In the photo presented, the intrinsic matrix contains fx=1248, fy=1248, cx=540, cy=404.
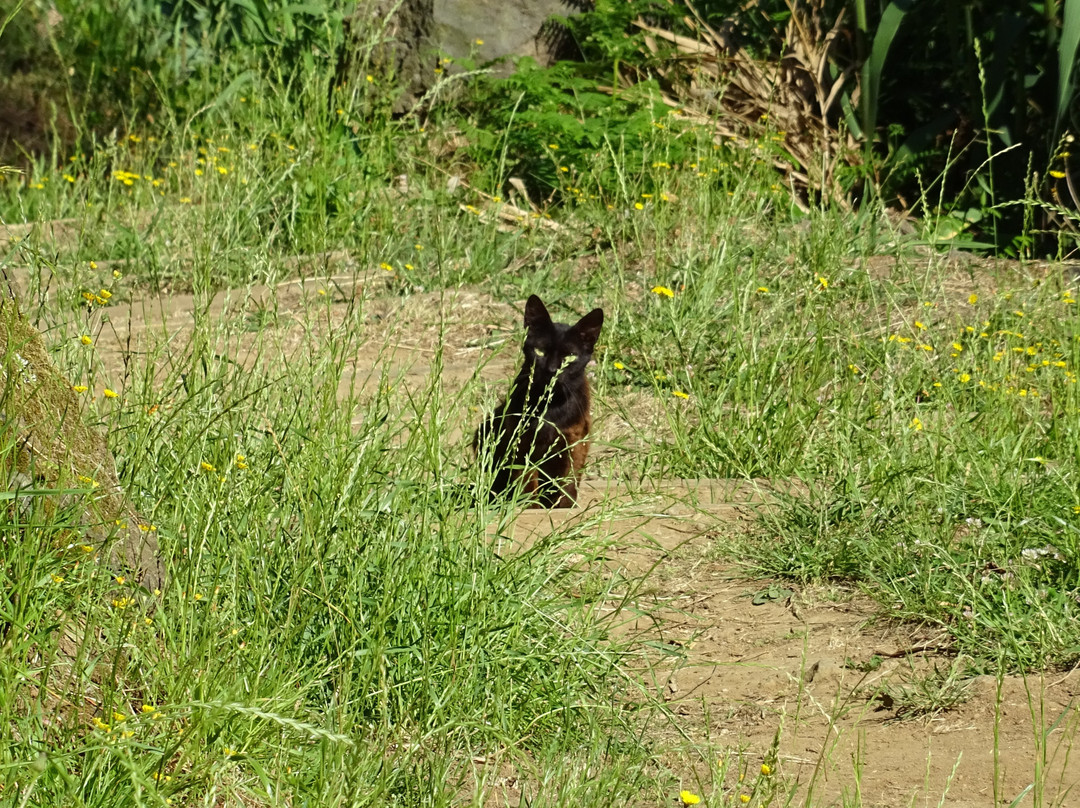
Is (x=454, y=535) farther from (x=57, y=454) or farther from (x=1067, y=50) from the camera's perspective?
(x=1067, y=50)

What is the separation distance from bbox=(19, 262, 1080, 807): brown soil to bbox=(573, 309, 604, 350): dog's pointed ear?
644 mm

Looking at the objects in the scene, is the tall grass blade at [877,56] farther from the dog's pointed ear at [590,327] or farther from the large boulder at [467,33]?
the dog's pointed ear at [590,327]

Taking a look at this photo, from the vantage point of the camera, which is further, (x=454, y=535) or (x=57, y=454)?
(x=454, y=535)

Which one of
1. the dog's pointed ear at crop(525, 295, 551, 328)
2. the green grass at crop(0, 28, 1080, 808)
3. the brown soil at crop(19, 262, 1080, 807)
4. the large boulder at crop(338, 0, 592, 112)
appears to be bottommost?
the brown soil at crop(19, 262, 1080, 807)

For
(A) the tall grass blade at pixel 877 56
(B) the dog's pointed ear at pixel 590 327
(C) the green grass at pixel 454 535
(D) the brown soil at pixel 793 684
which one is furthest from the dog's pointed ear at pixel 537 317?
(A) the tall grass blade at pixel 877 56

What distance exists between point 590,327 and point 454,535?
1921mm

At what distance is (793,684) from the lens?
3246 millimetres

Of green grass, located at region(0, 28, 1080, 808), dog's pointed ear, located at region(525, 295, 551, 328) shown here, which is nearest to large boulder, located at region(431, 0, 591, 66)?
green grass, located at region(0, 28, 1080, 808)

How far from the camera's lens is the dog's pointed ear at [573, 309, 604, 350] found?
473 cm

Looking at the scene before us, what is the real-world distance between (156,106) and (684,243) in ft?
14.4

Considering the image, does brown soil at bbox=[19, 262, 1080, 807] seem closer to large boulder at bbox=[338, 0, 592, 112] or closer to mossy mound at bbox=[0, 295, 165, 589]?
mossy mound at bbox=[0, 295, 165, 589]

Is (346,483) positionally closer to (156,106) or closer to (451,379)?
(451,379)

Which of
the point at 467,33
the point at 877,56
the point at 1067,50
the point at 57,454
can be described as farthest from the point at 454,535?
the point at 467,33

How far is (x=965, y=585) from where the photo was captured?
3371 millimetres
